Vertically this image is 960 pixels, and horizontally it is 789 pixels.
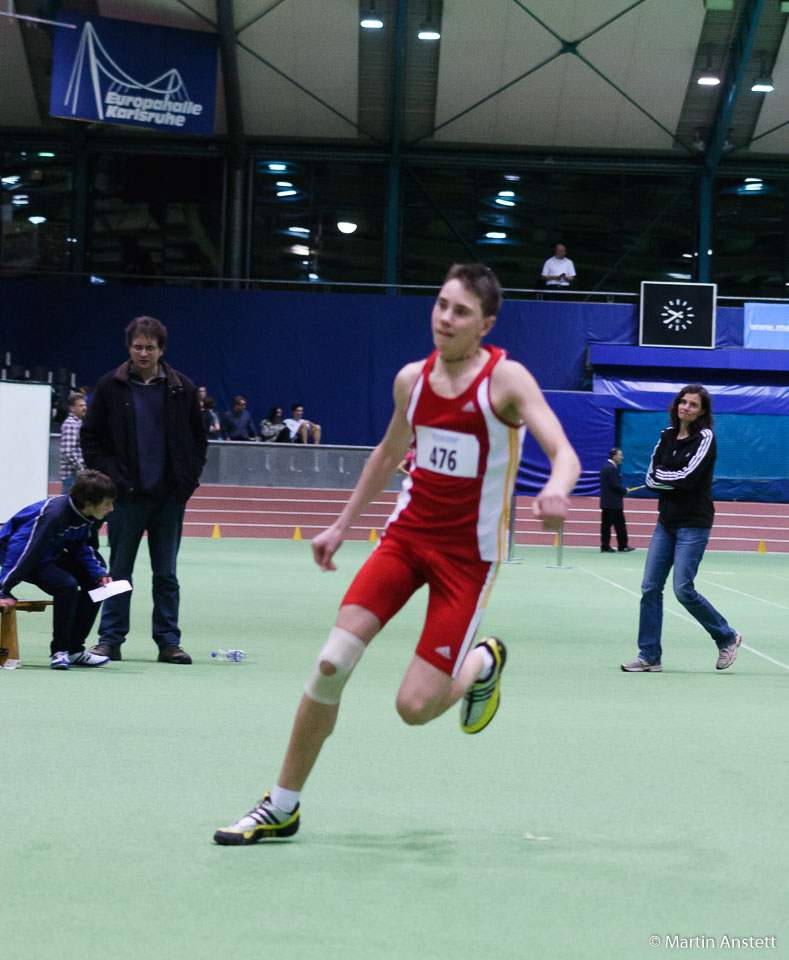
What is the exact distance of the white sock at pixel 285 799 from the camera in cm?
411

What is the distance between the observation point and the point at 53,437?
2533 centimetres

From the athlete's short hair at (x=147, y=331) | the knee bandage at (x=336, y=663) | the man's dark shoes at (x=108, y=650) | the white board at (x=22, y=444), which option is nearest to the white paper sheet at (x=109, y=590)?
the man's dark shoes at (x=108, y=650)

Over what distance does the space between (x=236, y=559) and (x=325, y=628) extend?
7.53 metres

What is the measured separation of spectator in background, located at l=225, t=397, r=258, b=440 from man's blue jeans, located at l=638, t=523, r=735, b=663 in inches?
740

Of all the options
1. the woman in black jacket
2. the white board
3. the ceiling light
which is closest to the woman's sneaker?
the woman in black jacket

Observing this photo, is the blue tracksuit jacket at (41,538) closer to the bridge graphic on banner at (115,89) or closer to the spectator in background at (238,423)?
the bridge graphic on banner at (115,89)

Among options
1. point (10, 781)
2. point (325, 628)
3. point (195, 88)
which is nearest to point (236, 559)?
point (325, 628)

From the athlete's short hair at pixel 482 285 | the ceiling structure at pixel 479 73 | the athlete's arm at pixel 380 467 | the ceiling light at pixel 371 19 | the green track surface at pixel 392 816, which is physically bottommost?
the green track surface at pixel 392 816

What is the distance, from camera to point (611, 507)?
23.3 m

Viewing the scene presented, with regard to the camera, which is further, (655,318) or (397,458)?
(655,318)

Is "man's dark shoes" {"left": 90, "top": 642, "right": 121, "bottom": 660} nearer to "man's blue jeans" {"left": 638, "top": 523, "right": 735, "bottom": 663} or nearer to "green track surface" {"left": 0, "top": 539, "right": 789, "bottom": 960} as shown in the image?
"green track surface" {"left": 0, "top": 539, "right": 789, "bottom": 960}

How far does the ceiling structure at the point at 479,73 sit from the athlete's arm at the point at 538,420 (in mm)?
23873

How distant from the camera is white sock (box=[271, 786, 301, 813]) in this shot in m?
4.11

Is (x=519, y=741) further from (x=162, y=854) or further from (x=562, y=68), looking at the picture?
(x=562, y=68)
